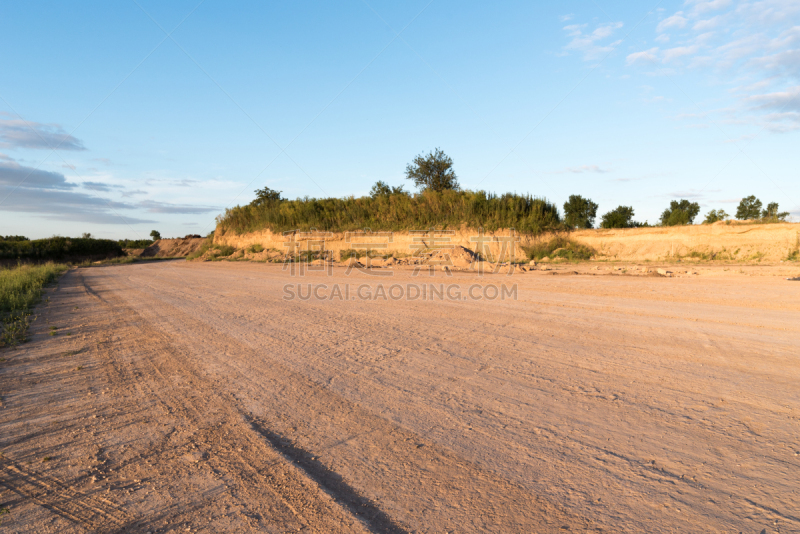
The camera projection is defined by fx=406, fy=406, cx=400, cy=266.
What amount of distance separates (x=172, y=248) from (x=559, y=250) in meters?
54.6

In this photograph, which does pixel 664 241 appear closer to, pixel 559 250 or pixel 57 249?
pixel 559 250

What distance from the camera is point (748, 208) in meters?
43.2

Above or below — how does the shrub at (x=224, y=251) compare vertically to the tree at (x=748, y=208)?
below

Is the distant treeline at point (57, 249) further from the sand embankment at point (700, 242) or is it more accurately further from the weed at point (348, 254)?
the sand embankment at point (700, 242)

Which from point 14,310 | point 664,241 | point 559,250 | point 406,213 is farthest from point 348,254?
point 14,310

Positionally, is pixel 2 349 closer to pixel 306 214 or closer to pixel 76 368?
pixel 76 368

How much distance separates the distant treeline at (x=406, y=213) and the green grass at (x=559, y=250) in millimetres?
1078

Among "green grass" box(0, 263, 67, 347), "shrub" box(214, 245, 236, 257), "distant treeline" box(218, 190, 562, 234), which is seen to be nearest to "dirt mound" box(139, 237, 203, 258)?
"shrub" box(214, 245, 236, 257)

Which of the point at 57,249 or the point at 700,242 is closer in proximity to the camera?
the point at 700,242

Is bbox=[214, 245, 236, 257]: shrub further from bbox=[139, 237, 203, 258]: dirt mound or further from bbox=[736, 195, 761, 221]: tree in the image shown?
bbox=[736, 195, 761, 221]: tree

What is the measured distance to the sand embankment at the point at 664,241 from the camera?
1655 cm

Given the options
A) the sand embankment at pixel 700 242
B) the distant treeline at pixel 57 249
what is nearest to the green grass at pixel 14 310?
the sand embankment at pixel 700 242

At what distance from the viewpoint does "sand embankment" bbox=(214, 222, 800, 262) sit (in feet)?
54.3

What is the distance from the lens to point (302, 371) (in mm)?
5129
